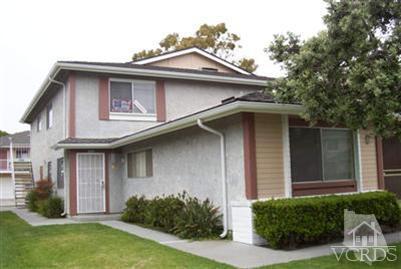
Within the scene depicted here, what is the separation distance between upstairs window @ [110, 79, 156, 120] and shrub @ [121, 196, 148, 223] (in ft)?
11.2

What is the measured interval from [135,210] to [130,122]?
146 inches

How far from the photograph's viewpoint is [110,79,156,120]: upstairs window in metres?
16.7

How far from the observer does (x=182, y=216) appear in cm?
1116

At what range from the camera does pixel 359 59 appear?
7.39m

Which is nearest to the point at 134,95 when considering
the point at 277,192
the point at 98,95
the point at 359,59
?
the point at 98,95

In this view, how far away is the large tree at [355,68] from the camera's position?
698 centimetres

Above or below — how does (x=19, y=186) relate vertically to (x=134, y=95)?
below

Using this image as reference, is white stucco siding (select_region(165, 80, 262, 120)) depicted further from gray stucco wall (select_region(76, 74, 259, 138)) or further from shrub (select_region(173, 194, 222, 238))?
shrub (select_region(173, 194, 222, 238))

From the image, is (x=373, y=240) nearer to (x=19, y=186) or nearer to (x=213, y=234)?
(x=213, y=234)

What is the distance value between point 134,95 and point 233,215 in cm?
818

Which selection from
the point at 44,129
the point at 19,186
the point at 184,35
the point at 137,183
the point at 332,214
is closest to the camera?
the point at 332,214

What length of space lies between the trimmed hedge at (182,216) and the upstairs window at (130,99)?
3.86 metres

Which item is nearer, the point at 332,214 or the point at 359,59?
the point at 359,59

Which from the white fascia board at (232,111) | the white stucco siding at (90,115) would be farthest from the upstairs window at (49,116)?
the white fascia board at (232,111)
